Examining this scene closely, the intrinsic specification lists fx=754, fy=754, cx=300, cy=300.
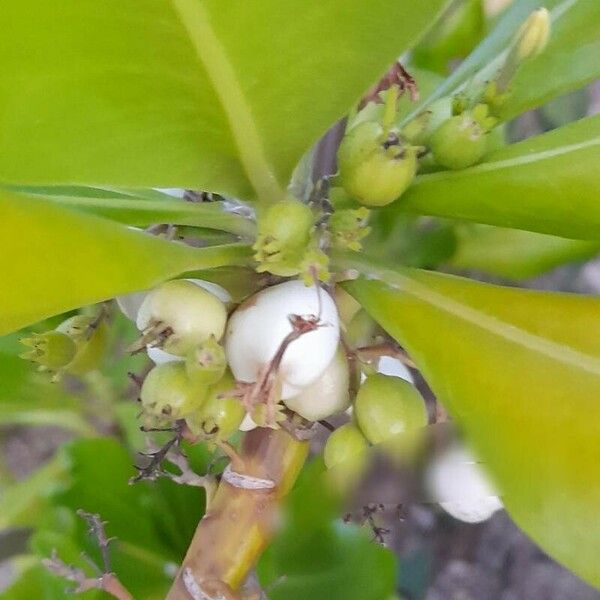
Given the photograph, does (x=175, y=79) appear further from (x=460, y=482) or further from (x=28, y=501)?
(x=28, y=501)

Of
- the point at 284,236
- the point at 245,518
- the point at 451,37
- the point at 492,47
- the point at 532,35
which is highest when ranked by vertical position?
the point at 451,37

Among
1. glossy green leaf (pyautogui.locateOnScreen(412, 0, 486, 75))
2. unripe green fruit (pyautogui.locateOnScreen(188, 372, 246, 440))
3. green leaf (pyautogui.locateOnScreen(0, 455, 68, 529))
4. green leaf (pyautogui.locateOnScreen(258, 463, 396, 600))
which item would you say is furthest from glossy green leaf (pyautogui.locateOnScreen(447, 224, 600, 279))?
green leaf (pyautogui.locateOnScreen(0, 455, 68, 529))

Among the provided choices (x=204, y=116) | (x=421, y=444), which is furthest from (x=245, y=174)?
(x=421, y=444)

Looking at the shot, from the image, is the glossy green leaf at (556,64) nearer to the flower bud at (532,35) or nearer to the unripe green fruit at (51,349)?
the flower bud at (532,35)

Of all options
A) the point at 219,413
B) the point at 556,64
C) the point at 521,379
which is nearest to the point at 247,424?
the point at 219,413

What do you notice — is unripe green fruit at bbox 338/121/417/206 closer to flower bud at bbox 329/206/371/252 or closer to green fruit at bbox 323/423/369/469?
flower bud at bbox 329/206/371/252
